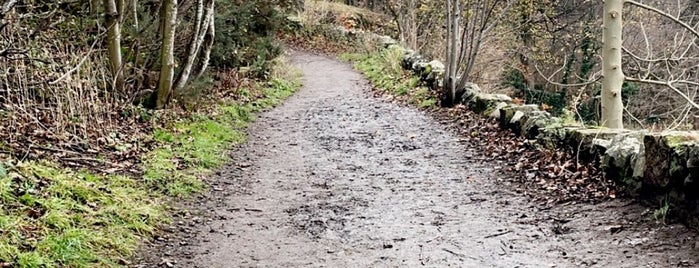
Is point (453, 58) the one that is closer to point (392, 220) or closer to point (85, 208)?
point (392, 220)

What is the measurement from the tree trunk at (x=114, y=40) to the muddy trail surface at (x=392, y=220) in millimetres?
1855

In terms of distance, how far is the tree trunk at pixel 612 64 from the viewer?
6066 millimetres

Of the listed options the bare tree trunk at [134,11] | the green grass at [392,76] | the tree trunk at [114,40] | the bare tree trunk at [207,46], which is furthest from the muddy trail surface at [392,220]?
the green grass at [392,76]

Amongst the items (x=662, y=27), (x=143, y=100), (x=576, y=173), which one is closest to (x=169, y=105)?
(x=143, y=100)

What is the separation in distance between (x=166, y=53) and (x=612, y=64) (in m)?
5.82

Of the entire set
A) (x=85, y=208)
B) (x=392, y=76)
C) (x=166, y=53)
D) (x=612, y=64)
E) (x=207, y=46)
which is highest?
(x=207, y=46)

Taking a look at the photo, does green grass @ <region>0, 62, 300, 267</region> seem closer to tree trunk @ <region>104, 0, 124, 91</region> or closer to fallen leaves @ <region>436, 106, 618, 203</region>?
tree trunk @ <region>104, 0, 124, 91</region>

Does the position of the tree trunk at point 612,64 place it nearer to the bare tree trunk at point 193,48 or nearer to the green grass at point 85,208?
the green grass at point 85,208

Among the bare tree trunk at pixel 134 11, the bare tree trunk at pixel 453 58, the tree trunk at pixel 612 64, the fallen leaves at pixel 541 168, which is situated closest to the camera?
the fallen leaves at pixel 541 168

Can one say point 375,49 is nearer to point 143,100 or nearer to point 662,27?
point 662,27

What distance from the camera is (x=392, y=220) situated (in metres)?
5.20

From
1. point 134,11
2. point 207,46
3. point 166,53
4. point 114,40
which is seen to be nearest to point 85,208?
point 114,40

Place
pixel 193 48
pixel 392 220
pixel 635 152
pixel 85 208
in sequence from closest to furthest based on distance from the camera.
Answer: pixel 85 208 → pixel 635 152 → pixel 392 220 → pixel 193 48

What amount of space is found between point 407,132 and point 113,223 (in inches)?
210
